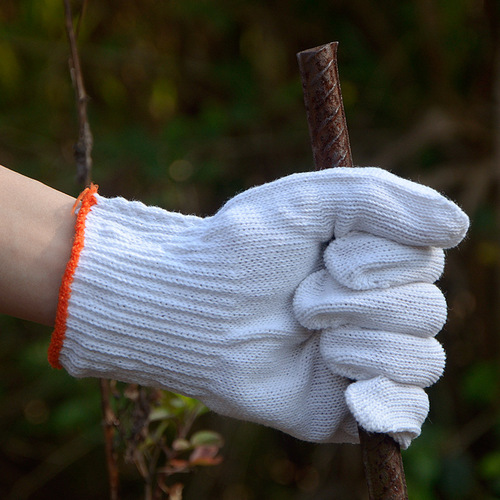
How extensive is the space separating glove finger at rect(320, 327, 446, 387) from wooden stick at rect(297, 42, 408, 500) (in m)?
0.07

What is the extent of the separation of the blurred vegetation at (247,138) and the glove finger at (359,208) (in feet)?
3.89

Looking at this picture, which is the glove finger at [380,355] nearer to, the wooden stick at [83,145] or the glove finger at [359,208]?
the glove finger at [359,208]

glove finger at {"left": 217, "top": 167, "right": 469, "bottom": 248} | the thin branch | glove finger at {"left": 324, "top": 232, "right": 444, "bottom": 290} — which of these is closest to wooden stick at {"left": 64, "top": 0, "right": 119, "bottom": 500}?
the thin branch

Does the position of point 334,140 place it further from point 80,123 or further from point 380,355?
point 80,123

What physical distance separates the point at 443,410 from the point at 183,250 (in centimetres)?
144

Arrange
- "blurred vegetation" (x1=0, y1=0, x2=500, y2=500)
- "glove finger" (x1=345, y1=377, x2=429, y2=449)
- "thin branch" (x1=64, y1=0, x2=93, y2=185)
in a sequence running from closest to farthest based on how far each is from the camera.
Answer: "glove finger" (x1=345, y1=377, x2=429, y2=449), "thin branch" (x1=64, y1=0, x2=93, y2=185), "blurred vegetation" (x1=0, y1=0, x2=500, y2=500)

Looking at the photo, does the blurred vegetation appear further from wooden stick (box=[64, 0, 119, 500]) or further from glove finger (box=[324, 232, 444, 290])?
glove finger (box=[324, 232, 444, 290])

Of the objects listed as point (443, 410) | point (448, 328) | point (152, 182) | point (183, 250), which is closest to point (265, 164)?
point (152, 182)

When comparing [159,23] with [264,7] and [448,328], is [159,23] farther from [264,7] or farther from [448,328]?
[448,328]

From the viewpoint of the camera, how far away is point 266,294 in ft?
2.46

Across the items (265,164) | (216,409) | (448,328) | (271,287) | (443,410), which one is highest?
(271,287)

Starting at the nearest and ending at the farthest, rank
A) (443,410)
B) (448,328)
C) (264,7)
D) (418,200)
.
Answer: (418,200) < (443,410) < (448,328) < (264,7)

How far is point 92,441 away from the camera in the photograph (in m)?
1.94

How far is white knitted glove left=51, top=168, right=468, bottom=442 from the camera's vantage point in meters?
0.71
